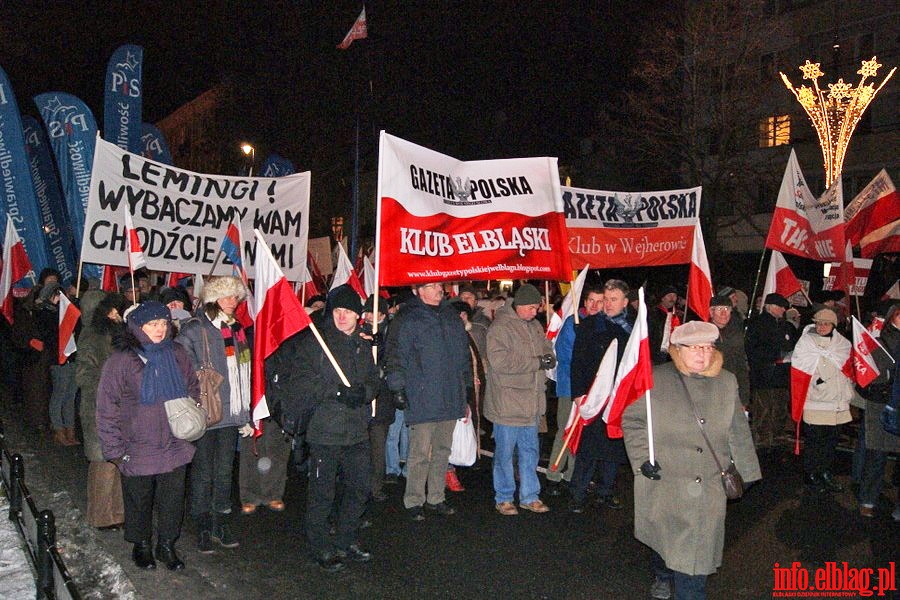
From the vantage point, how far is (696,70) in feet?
84.3

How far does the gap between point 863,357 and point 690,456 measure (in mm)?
3753

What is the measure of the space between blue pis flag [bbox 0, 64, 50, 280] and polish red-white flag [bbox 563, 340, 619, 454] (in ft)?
32.1

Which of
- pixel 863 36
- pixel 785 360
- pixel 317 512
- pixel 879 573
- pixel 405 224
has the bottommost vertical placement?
pixel 879 573

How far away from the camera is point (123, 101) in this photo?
47.6ft

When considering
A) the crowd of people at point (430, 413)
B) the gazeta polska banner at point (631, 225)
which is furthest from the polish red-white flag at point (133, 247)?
the gazeta polska banner at point (631, 225)

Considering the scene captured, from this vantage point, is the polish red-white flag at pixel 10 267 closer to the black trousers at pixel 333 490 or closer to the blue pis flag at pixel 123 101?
the blue pis flag at pixel 123 101

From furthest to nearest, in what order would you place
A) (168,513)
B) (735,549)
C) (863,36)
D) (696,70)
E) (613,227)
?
(863,36) < (696,70) < (613,227) < (735,549) < (168,513)

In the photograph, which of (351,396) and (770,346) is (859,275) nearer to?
(770,346)

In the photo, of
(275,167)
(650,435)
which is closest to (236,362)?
(650,435)

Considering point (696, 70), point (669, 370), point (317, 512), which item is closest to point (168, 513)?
point (317, 512)

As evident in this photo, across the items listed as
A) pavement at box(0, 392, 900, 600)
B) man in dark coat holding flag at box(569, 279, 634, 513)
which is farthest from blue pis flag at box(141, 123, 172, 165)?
man in dark coat holding flag at box(569, 279, 634, 513)

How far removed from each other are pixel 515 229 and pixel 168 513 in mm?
3610

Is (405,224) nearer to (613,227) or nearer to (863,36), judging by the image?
(613,227)
